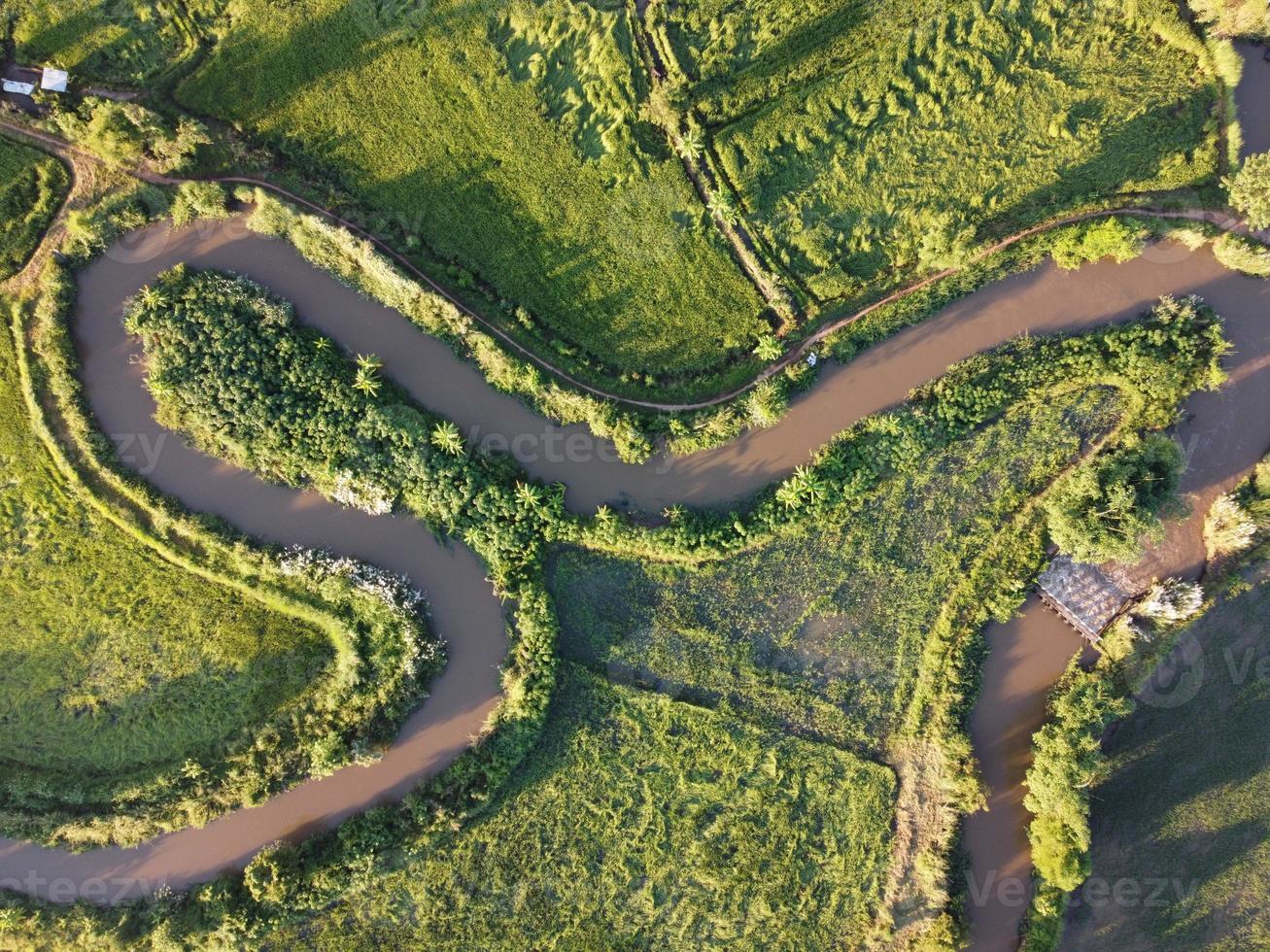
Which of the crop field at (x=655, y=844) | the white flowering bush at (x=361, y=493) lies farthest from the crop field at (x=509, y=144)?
the crop field at (x=655, y=844)

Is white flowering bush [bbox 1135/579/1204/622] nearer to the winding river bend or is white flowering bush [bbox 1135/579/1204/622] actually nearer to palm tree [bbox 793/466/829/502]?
the winding river bend

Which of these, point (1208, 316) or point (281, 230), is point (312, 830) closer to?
point (281, 230)

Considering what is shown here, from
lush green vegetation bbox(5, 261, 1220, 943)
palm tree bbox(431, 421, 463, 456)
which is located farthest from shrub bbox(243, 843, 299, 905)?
palm tree bbox(431, 421, 463, 456)

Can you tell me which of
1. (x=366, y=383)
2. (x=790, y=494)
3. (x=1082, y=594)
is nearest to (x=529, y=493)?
(x=366, y=383)

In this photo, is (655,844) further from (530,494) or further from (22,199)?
(22,199)

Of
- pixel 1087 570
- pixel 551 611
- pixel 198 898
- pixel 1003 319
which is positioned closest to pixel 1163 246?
pixel 1003 319
